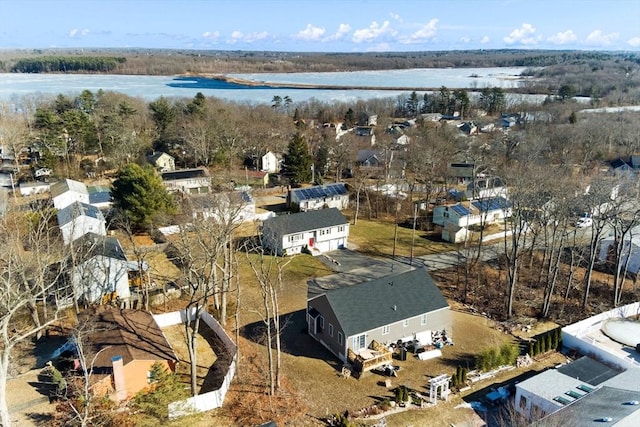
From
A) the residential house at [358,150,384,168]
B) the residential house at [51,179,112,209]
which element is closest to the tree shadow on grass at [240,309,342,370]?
the residential house at [51,179,112,209]

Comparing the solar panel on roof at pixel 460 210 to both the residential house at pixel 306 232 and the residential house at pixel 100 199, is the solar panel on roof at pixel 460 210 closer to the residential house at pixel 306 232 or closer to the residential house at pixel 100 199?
the residential house at pixel 306 232

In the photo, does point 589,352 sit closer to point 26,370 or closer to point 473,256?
point 473,256

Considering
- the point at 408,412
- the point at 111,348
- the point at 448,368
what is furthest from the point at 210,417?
the point at 448,368

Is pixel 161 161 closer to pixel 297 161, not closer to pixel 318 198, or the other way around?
pixel 297 161

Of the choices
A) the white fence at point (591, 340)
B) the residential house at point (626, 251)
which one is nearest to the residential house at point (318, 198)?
the residential house at point (626, 251)

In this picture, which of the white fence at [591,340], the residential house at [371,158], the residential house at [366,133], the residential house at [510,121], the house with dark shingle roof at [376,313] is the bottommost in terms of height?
the white fence at [591,340]

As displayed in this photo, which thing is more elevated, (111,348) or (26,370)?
(111,348)
